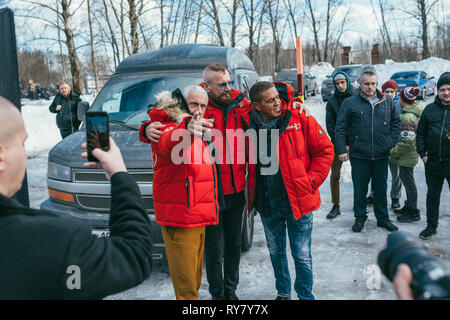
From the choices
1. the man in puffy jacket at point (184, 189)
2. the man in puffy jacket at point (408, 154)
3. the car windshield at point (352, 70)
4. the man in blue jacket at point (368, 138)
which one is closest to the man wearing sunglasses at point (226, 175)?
the man in puffy jacket at point (184, 189)

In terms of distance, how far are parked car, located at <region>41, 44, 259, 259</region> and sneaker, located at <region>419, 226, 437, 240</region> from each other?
2.19 meters

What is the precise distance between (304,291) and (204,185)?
1383mm

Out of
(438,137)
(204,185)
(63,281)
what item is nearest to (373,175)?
(438,137)

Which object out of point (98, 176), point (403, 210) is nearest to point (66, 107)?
point (98, 176)

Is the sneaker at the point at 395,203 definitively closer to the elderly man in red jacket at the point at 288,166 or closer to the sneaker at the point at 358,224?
the sneaker at the point at 358,224

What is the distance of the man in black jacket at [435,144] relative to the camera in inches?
180

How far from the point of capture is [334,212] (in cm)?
583

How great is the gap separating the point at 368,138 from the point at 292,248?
2248mm

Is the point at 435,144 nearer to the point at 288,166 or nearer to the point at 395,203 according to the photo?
the point at 395,203

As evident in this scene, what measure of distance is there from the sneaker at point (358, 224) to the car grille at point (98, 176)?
9.73 ft

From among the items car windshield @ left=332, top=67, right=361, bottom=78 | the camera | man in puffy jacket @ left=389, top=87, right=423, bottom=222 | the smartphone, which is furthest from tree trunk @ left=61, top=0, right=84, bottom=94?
the camera

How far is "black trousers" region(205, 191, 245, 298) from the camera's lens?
3.24 m

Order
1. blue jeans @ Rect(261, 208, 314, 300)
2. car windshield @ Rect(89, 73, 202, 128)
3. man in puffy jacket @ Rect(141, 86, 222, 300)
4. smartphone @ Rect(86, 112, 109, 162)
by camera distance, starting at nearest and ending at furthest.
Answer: smartphone @ Rect(86, 112, 109, 162) → man in puffy jacket @ Rect(141, 86, 222, 300) → blue jeans @ Rect(261, 208, 314, 300) → car windshield @ Rect(89, 73, 202, 128)

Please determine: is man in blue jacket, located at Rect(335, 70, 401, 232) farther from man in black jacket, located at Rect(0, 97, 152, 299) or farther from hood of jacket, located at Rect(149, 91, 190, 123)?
man in black jacket, located at Rect(0, 97, 152, 299)
